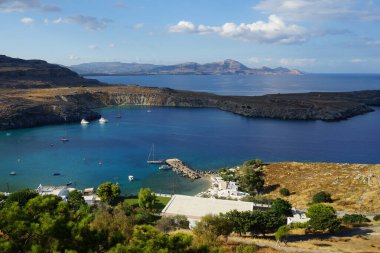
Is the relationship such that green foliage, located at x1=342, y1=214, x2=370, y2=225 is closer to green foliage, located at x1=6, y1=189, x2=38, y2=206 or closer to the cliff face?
green foliage, located at x1=6, y1=189, x2=38, y2=206

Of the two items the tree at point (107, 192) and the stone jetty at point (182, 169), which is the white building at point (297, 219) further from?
the stone jetty at point (182, 169)

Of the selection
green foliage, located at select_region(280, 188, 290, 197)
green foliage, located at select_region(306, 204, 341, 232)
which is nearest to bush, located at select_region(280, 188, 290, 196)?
green foliage, located at select_region(280, 188, 290, 197)

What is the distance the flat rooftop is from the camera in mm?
39688

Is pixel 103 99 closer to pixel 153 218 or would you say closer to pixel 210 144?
pixel 210 144

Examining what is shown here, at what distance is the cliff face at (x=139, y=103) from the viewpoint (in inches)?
4486

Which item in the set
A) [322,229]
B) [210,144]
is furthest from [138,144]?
[322,229]

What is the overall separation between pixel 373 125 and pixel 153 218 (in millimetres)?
105580

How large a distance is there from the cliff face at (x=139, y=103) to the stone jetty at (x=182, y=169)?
191 feet

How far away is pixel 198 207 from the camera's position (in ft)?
134

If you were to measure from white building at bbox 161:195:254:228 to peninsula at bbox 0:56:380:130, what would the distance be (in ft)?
259

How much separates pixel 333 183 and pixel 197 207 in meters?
22.2

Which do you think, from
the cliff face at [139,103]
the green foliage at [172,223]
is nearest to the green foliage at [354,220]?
the green foliage at [172,223]

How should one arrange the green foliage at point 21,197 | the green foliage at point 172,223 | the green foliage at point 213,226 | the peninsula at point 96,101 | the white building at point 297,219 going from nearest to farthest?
the green foliage at point 213,226
the green foliage at point 172,223
the white building at point 297,219
the green foliage at point 21,197
the peninsula at point 96,101

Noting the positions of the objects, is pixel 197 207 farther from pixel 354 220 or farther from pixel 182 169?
pixel 182 169
